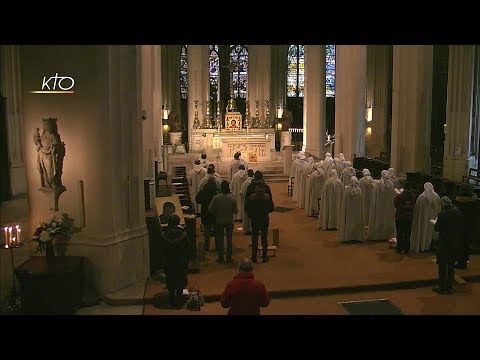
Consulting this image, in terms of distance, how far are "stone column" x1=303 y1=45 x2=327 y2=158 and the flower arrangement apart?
15445 millimetres

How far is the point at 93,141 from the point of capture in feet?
31.7

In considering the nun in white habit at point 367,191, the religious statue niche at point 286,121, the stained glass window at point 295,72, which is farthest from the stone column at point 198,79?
the nun in white habit at point 367,191

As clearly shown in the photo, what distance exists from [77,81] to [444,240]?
6394mm

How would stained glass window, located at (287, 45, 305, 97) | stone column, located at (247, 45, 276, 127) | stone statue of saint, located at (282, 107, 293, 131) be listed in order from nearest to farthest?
stone column, located at (247, 45, 276, 127) < stone statue of saint, located at (282, 107, 293, 131) < stained glass window, located at (287, 45, 305, 97)

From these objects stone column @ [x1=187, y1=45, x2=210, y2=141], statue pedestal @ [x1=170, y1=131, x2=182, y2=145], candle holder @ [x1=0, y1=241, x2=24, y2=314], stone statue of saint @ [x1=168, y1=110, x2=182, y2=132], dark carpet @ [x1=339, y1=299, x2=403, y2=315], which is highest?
stone column @ [x1=187, y1=45, x2=210, y2=141]

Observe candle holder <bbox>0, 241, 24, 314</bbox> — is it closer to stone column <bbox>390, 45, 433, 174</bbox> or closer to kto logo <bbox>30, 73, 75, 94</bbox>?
kto logo <bbox>30, 73, 75, 94</bbox>

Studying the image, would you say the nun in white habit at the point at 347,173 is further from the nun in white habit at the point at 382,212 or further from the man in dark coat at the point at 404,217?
the man in dark coat at the point at 404,217

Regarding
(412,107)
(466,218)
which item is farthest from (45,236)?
(412,107)

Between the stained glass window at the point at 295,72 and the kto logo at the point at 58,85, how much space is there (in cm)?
2459

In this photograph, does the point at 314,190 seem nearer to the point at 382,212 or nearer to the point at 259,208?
the point at 382,212

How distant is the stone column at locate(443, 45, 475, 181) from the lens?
2170 cm

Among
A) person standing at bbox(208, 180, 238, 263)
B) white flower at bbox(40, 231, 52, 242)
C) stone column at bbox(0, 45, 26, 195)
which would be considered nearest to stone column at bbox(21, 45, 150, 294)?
white flower at bbox(40, 231, 52, 242)

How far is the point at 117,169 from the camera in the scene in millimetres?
9781
